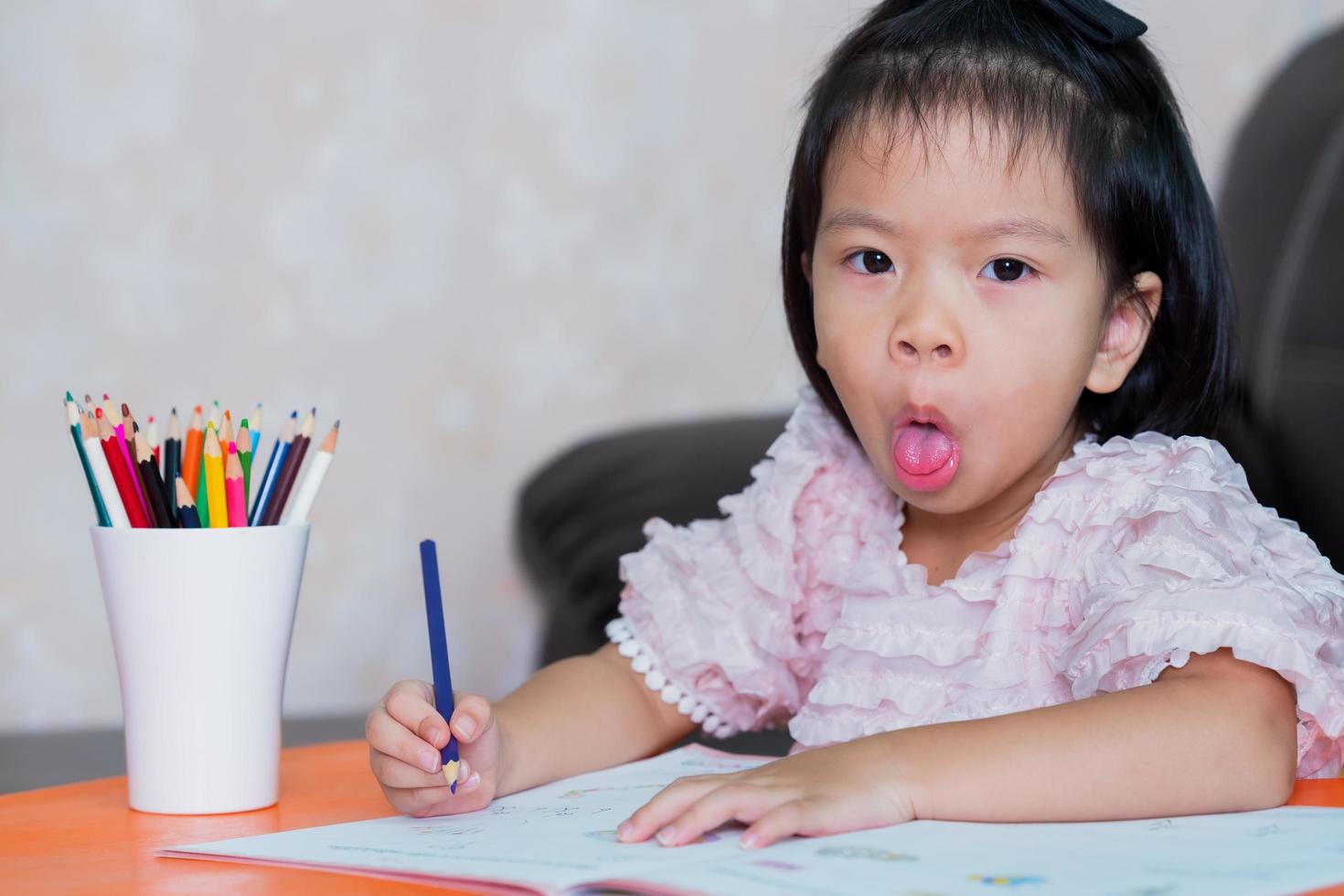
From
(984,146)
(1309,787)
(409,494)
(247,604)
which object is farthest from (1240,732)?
(409,494)

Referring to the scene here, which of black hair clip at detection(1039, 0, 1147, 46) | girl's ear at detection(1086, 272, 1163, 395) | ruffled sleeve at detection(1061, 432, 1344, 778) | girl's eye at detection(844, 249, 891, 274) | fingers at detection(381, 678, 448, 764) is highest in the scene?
black hair clip at detection(1039, 0, 1147, 46)

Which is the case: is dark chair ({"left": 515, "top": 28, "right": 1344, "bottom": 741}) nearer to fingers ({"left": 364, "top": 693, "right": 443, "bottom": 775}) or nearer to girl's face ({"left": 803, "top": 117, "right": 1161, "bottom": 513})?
girl's face ({"left": 803, "top": 117, "right": 1161, "bottom": 513})

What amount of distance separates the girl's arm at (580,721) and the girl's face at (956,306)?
22cm

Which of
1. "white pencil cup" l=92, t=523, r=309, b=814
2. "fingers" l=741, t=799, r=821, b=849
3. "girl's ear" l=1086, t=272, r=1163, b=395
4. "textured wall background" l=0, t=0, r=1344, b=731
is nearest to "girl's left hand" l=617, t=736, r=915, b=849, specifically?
"fingers" l=741, t=799, r=821, b=849

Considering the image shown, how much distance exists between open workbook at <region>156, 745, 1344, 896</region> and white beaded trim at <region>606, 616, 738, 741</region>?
0.24 metres

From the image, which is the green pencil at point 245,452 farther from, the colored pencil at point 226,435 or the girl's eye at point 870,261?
the girl's eye at point 870,261

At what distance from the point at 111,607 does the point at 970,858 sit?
1.43 ft

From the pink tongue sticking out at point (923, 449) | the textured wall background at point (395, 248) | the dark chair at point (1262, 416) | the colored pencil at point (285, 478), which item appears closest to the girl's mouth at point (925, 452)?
the pink tongue sticking out at point (923, 449)

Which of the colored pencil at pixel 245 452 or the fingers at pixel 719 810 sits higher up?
the colored pencil at pixel 245 452

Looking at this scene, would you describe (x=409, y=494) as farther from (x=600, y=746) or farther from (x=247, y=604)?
(x=247, y=604)

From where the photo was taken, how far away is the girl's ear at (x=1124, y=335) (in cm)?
89

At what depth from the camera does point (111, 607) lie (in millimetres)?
725

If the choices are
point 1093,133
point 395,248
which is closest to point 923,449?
point 1093,133

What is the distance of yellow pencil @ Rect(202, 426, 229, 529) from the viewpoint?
0.71 meters
